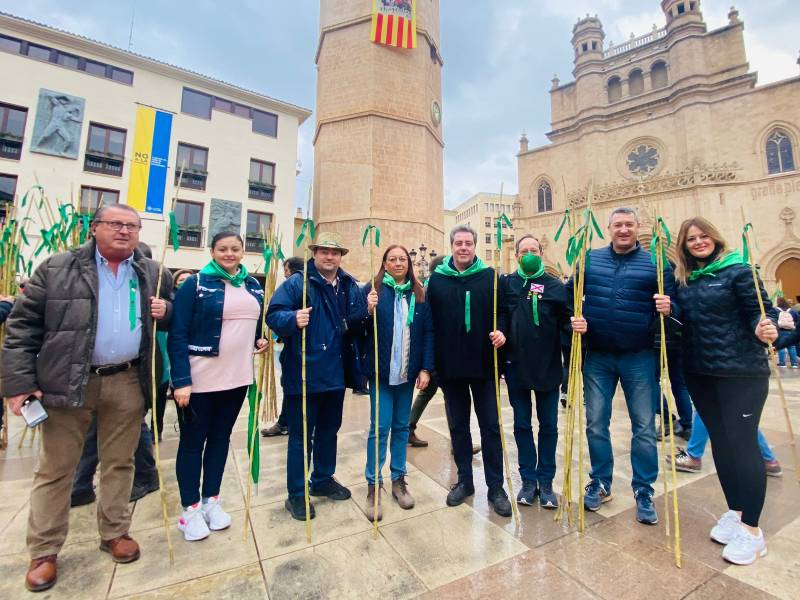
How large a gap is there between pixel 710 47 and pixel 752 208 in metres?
11.1

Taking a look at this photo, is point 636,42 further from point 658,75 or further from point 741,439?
point 741,439

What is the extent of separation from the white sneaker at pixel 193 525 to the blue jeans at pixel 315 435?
0.50 metres

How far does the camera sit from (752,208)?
17875 millimetres

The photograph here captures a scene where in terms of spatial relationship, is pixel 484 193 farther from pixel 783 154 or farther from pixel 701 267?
pixel 701 267

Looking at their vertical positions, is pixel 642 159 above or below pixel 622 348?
above

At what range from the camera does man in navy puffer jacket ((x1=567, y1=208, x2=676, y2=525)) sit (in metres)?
2.29

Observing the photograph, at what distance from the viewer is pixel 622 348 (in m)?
2.29

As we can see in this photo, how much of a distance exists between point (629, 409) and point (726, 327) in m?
0.76

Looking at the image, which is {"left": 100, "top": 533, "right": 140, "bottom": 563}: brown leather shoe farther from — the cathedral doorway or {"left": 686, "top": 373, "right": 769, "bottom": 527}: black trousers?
the cathedral doorway

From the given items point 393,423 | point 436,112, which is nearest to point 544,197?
point 436,112

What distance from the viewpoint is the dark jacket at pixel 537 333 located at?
2.39m

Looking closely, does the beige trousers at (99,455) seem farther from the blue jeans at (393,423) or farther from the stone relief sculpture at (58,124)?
the stone relief sculpture at (58,124)

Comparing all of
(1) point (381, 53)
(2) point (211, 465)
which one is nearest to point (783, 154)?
(1) point (381, 53)

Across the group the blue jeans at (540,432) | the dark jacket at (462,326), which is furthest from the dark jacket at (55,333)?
the blue jeans at (540,432)
